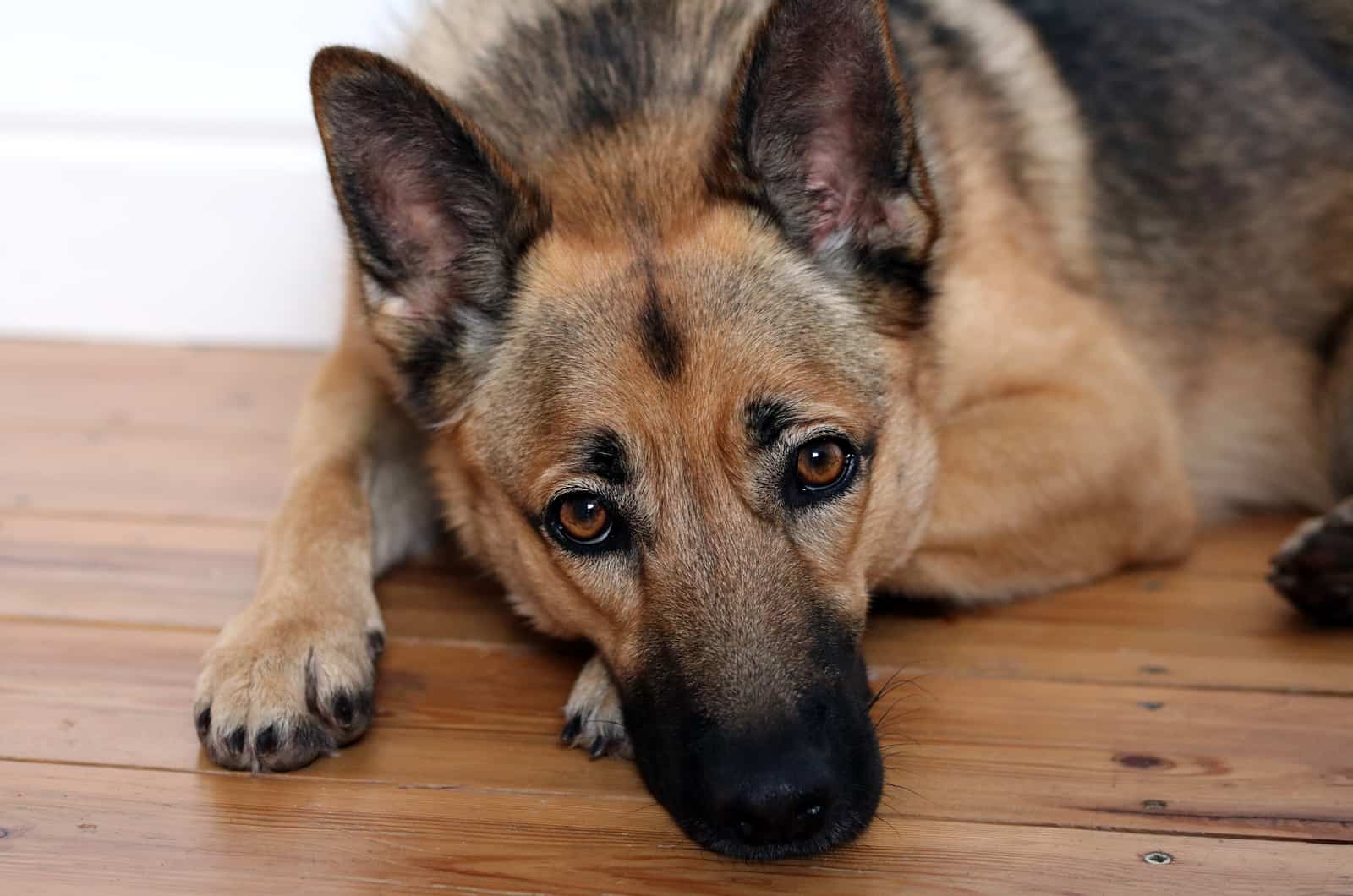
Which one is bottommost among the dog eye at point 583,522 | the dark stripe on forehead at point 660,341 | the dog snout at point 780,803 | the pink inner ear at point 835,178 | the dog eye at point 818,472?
the dog snout at point 780,803

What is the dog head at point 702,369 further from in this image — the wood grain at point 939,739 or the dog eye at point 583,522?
the wood grain at point 939,739

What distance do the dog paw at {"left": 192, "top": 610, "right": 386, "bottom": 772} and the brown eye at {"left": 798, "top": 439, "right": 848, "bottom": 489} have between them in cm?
87

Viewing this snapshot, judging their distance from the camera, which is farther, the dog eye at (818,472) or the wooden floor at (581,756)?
the dog eye at (818,472)

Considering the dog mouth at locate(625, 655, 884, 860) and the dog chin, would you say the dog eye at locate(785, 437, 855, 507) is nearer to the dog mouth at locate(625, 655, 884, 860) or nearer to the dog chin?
the dog mouth at locate(625, 655, 884, 860)

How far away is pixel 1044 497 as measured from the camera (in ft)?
9.10

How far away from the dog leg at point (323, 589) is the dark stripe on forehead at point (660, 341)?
78 cm

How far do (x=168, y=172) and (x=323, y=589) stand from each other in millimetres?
2498

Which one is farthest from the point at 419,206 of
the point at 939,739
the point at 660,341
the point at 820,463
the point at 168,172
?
the point at 168,172

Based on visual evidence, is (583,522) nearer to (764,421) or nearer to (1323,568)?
Result: (764,421)

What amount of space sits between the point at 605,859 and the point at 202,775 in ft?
2.41

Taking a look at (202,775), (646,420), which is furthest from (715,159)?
(202,775)

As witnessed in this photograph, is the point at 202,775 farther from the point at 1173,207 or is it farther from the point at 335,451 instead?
the point at 1173,207

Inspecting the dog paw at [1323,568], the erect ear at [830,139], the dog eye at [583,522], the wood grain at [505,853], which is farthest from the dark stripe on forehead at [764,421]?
the dog paw at [1323,568]

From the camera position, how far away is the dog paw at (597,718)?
2.27 m
